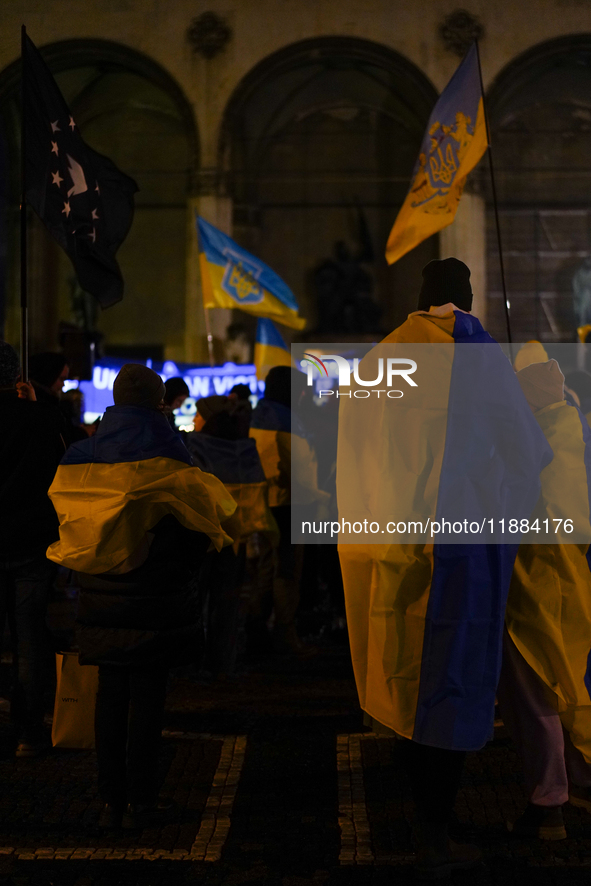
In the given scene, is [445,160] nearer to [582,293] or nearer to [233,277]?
[233,277]

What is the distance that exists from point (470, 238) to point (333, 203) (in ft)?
17.6

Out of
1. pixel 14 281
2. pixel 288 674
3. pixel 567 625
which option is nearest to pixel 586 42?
pixel 14 281

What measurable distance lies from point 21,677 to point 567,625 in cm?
235

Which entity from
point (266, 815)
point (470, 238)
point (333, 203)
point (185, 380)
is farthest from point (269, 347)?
point (333, 203)

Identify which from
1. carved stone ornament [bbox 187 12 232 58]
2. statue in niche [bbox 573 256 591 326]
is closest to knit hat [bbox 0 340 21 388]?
carved stone ornament [bbox 187 12 232 58]

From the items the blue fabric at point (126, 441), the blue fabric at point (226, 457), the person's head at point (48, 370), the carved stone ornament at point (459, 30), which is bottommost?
the blue fabric at point (126, 441)

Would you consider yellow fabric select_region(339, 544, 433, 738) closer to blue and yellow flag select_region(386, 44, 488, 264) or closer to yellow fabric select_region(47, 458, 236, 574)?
yellow fabric select_region(47, 458, 236, 574)

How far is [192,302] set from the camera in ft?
59.6

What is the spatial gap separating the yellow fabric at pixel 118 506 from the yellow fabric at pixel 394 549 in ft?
1.82

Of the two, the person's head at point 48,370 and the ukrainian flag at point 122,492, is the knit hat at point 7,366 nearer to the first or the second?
the person's head at point 48,370

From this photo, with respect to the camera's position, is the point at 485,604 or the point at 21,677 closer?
the point at 485,604

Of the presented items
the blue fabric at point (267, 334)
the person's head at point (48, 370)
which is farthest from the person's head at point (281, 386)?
the blue fabric at point (267, 334)

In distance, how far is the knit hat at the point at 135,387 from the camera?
11.1ft

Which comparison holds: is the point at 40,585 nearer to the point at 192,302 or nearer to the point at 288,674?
the point at 288,674
